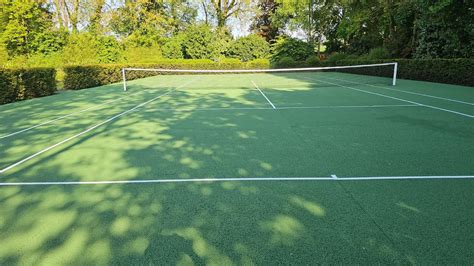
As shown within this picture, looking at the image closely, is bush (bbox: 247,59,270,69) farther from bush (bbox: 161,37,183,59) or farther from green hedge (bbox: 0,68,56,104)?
green hedge (bbox: 0,68,56,104)

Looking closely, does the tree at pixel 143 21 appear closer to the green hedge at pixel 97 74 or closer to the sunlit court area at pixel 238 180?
the green hedge at pixel 97 74

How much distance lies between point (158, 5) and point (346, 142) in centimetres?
4180

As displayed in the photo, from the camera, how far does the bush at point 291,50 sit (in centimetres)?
3984

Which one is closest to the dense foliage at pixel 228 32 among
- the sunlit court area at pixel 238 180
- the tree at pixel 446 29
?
the tree at pixel 446 29

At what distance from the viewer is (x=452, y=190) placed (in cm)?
383

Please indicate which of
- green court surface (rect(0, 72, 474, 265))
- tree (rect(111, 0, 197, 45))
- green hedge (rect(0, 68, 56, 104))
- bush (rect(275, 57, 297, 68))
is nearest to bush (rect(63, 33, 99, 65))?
tree (rect(111, 0, 197, 45))

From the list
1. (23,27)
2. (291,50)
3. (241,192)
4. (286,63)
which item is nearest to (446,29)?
(286,63)

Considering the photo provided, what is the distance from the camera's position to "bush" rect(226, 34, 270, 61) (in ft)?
132

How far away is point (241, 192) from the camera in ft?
12.8

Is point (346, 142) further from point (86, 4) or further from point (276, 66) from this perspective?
point (86, 4)

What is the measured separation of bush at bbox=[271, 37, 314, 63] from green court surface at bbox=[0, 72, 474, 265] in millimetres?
33403

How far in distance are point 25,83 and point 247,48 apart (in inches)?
1168

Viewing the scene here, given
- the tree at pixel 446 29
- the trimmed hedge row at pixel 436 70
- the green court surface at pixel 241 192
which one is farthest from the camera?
the tree at pixel 446 29

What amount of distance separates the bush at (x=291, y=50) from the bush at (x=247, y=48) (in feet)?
6.55
